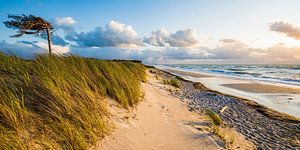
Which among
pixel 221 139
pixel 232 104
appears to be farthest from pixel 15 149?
pixel 232 104

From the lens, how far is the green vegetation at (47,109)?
114 inches

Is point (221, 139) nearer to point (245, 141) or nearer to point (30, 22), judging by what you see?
point (245, 141)

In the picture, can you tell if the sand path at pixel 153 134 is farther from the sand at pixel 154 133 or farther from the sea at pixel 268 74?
the sea at pixel 268 74

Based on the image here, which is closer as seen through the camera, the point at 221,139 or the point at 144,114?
the point at 221,139

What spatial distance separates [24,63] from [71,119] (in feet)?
6.87

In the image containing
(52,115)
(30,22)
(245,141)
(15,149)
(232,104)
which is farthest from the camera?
(30,22)

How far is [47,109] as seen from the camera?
3.48 m

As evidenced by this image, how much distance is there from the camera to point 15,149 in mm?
2461

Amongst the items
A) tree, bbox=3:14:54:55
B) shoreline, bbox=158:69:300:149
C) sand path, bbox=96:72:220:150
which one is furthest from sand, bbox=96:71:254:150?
tree, bbox=3:14:54:55

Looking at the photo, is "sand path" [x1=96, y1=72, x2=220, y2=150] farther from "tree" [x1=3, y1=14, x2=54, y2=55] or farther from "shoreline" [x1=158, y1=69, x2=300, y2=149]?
"tree" [x1=3, y1=14, x2=54, y2=55]

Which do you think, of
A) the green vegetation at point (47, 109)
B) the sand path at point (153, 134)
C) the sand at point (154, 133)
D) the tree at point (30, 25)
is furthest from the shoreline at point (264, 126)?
the tree at point (30, 25)

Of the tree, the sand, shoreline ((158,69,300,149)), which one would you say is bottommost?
shoreline ((158,69,300,149))

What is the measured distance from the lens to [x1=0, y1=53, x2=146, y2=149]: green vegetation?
2.89 metres

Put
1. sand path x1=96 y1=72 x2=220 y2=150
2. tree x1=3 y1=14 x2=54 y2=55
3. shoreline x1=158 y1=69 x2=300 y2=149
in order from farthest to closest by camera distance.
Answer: tree x1=3 y1=14 x2=54 y2=55 → shoreline x1=158 y1=69 x2=300 y2=149 → sand path x1=96 y1=72 x2=220 y2=150
